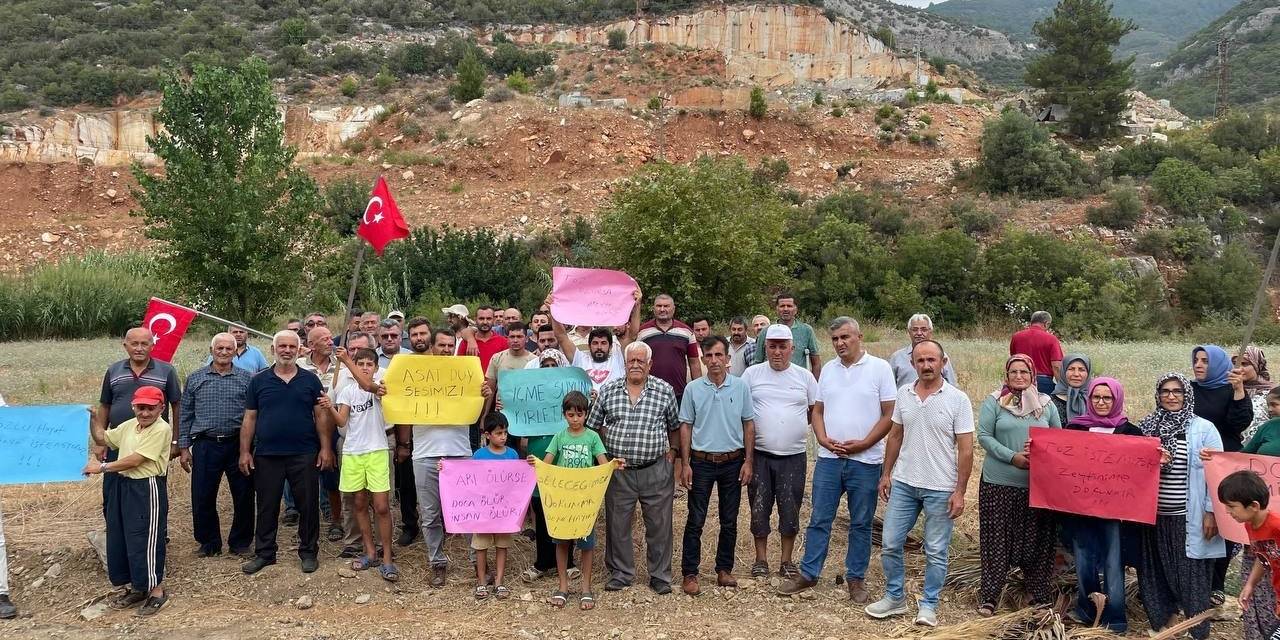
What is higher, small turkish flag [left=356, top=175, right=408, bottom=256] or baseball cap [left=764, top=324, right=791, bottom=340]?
small turkish flag [left=356, top=175, right=408, bottom=256]

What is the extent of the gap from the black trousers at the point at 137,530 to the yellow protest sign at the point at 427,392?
5.58ft

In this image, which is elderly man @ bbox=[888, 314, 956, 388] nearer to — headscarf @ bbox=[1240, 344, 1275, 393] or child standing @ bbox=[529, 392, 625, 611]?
headscarf @ bbox=[1240, 344, 1275, 393]

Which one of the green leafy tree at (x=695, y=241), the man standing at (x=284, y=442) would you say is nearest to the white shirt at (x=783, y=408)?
the man standing at (x=284, y=442)

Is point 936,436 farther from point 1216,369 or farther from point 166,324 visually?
point 166,324

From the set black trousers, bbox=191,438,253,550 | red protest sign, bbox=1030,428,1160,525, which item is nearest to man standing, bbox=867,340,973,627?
→ red protest sign, bbox=1030,428,1160,525

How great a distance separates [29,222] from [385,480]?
37718 mm

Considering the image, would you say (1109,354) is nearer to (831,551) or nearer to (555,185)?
(831,551)

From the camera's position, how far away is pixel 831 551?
290 inches

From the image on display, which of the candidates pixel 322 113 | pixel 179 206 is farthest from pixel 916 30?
pixel 179 206

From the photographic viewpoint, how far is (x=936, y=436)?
227 inches

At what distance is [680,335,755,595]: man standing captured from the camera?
6.34 m

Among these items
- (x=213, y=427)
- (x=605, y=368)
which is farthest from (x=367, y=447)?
(x=605, y=368)

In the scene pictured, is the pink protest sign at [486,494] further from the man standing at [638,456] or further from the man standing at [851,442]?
the man standing at [851,442]

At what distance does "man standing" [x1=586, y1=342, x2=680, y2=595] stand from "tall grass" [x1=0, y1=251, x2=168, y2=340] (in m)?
21.5
